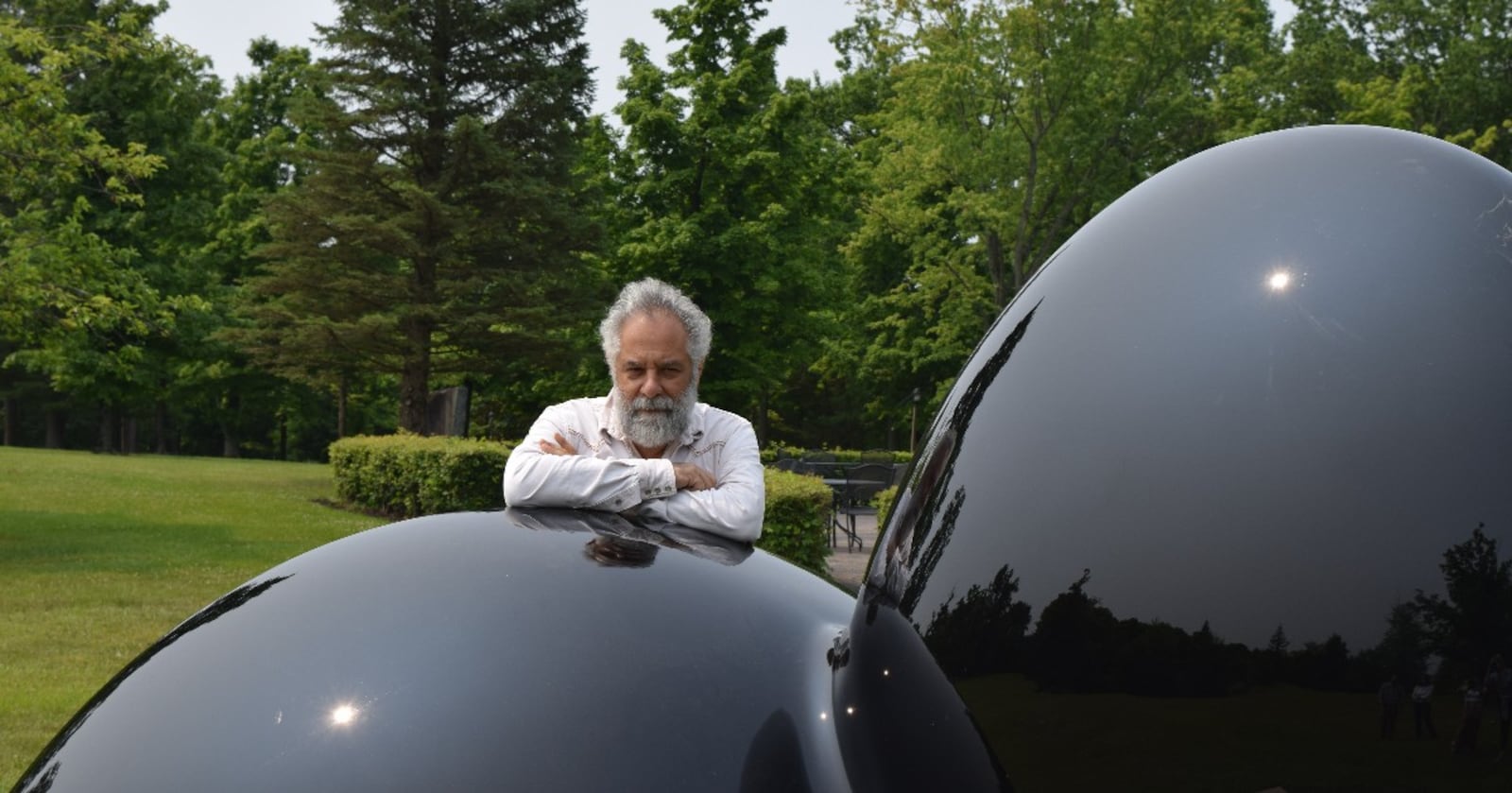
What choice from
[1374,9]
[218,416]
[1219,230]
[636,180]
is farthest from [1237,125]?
[218,416]

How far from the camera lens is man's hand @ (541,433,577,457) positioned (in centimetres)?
287

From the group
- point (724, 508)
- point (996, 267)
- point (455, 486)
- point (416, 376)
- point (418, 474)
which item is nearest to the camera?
point (724, 508)

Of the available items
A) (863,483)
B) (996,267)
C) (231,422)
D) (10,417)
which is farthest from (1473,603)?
(10,417)

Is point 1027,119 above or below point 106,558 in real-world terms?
above

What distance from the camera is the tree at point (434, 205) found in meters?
28.3

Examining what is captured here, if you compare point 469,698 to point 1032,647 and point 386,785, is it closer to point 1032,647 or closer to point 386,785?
point 386,785

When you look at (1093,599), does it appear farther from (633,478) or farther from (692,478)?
(692,478)

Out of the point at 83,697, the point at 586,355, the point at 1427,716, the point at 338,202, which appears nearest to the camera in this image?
the point at 1427,716

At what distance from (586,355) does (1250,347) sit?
30038 millimetres

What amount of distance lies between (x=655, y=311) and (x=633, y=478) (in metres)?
0.66

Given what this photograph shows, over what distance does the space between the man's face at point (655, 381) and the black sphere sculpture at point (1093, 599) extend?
3.45 feet

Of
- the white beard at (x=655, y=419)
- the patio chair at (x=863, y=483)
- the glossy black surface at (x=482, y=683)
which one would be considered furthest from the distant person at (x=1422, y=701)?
the patio chair at (x=863, y=483)

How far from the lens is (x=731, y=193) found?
99.9 ft

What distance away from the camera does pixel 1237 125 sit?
96.2ft
